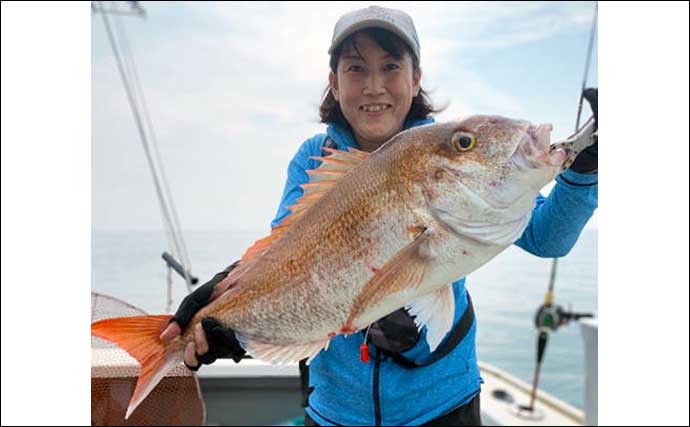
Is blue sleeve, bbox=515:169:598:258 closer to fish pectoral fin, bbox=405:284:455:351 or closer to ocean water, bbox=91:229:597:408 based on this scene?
ocean water, bbox=91:229:597:408

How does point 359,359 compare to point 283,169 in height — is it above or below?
below

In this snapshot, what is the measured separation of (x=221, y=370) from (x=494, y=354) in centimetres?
438

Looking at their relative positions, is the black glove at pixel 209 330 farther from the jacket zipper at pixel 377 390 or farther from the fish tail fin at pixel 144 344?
the jacket zipper at pixel 377 390

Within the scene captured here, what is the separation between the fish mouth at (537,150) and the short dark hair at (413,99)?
320 mm

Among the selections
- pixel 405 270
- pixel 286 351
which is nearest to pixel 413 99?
pixel 405 270

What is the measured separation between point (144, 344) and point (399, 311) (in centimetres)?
49

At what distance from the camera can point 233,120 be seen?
134 centimetres

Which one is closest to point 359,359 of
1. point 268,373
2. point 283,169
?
point 283,169

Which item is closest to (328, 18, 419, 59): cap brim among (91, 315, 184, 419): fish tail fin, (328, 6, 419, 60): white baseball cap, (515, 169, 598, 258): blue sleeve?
(328, 6, 419, 60): white baseball cap

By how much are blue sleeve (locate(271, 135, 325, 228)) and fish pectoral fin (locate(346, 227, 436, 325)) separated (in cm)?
27

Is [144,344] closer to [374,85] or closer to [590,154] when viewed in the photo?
[374,85]

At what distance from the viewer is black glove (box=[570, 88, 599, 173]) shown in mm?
943


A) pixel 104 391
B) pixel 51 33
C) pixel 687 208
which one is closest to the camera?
pixel 687 208

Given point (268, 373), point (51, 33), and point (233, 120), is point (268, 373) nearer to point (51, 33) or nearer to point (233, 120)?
point (233, 120)
